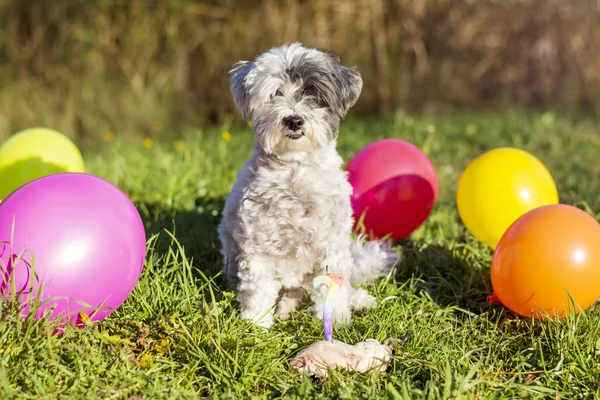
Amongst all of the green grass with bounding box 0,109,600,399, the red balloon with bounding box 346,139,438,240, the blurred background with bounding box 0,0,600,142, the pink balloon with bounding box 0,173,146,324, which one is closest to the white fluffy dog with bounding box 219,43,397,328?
the green grass with bounding box 0,109,600,399

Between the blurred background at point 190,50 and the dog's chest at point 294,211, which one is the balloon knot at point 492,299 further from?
the blurred background at point 190,50

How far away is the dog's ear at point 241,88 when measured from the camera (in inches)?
141

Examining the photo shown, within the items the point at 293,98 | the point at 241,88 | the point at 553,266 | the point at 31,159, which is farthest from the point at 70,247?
the point at 553,266

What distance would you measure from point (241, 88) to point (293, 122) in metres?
0.42

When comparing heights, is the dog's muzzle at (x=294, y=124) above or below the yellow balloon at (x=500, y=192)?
above

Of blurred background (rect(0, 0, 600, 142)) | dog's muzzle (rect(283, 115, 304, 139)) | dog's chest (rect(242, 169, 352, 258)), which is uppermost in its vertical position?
dog's muzzle (rect(283, 115, 304, 139))

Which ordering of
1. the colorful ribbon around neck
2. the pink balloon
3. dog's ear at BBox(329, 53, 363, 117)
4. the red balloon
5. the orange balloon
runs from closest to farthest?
the pink balloon
the colorful ribbon around neck
the orange balloon
dog's ear at BBox(329, 53, 363, 117)
the red balloon

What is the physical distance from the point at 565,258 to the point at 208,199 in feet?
9.80

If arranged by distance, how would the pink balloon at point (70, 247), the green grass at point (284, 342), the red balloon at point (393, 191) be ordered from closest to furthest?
the green grass at point (284, 342), the pink balloon at point (70, 247), the red balloon at point (393, 191)

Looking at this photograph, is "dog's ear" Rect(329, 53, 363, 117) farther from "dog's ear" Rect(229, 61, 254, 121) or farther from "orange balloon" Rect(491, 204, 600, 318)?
"orange balloon" Rect(491, 204, 600, 318)

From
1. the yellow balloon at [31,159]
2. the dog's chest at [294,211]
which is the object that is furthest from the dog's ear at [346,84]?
the yellow balloon at [31,159]

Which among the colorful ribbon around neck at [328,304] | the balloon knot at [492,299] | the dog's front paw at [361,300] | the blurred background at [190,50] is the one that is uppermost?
the colorful ribbon around neck at [328,304]

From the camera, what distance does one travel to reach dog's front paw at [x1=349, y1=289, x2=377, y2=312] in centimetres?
379

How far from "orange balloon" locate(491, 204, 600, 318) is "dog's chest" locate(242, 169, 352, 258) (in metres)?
1.00
